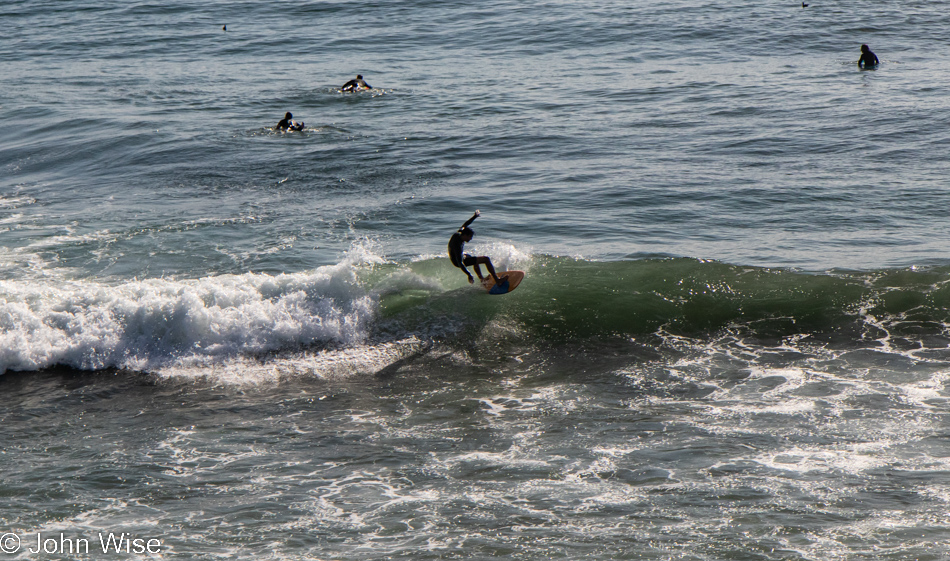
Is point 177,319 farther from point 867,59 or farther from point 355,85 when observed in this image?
point 867,59

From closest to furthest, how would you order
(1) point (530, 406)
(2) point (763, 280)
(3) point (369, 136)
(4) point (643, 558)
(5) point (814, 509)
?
1. (4) point (643, 558)
2. (5) point (814, 509)
3. (1) point (530, 406)
4. (2) point (763, 280)
5. (3) point (369, 136)

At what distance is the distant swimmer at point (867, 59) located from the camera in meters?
33.9

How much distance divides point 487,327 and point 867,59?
88.0 ft

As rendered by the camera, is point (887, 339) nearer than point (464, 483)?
No

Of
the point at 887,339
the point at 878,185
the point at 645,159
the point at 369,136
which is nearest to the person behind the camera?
the point at 887,339

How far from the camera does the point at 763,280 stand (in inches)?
608

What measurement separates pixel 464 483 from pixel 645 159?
51.3ft

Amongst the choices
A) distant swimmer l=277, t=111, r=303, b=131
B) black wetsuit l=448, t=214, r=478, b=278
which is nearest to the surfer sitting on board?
black wetsuit l=448, t=214, r=478, b=278

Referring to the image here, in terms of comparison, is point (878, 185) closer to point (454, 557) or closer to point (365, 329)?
point (365, 329)

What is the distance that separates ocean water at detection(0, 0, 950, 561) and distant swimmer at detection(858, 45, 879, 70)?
6.93ft

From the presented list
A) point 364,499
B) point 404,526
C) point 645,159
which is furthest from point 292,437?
point 645,159

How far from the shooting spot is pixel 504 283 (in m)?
15.1

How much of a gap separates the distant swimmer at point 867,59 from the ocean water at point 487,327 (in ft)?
6.93

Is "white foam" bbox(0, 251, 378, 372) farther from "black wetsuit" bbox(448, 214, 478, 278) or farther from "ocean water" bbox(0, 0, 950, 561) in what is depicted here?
"black wetsuit" bbox(448, 214, 478, 278)
